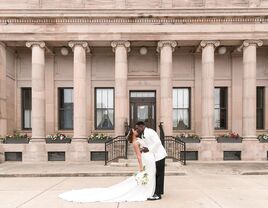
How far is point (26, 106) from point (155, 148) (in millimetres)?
15786

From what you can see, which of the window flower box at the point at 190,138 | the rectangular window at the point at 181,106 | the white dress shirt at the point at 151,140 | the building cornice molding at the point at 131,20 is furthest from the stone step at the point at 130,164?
the white dress shirt at the point at 151,140

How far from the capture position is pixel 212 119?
20.1 meters

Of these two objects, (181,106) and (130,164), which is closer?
(130,164)

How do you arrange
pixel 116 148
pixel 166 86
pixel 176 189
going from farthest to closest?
pixel 166 86
pixel 116 148
pixel 176 189

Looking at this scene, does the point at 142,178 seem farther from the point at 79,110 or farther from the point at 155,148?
the point at 79,110

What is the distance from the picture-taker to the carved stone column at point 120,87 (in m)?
20.0

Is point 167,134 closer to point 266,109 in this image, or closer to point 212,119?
point 212,119

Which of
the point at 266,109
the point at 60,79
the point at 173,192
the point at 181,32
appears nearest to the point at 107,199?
the point at 173,192

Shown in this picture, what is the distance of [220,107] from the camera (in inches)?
914

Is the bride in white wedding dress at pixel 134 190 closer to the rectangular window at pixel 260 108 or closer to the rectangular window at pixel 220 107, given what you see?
the rectangular window at pixel 220 107

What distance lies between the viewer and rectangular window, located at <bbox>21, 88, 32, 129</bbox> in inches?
910

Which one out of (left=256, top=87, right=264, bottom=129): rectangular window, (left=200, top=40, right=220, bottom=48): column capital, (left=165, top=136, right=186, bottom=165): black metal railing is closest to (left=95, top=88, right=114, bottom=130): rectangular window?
(left=165, top=136, right=186, bottom=165): black metal railing

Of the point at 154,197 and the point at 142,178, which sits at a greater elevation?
the point at 142,178

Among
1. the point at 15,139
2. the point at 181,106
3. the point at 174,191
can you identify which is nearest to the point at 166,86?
the point at 181,106
